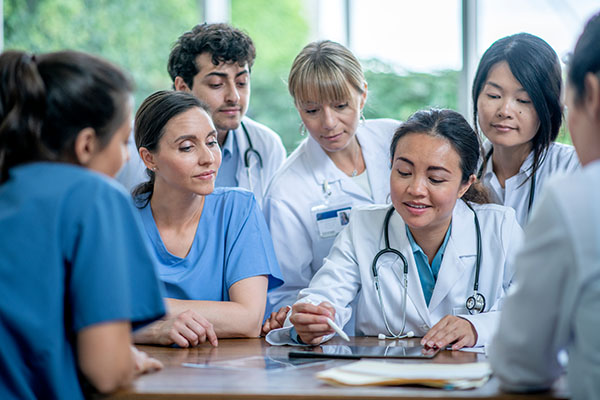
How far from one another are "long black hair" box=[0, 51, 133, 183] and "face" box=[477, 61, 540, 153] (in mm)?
1412

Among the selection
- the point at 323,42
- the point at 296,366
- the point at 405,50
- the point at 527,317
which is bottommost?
the point at 296,366

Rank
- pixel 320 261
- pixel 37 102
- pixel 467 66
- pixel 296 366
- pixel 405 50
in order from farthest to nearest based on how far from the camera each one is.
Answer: pixel 405 50
pixel 467 66
pixel 320 261
pixel 296 366
pixel 37 102

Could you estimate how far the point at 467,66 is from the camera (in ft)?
13.9

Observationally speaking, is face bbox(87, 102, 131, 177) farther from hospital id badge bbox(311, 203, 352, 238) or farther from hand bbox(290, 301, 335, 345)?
hospital id badge bbox(311, 203, 352, 238)

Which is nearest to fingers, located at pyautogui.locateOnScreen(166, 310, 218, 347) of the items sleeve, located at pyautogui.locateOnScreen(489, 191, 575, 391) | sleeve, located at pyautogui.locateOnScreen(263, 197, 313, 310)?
sleeve, located at pyautogui.locateOnScreen(263, 197, 313, 310)

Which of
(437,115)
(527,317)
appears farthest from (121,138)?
(437,115)

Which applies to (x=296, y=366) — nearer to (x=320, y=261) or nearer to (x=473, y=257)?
(x=473, y=257)

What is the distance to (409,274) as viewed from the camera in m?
1.93

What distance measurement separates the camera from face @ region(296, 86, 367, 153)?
241 centimetres

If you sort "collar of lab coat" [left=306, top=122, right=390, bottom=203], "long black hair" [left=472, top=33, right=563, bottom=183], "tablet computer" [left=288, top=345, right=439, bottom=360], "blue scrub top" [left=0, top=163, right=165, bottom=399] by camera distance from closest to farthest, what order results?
"blue scrub top" [left=0, top=163, right=165, bottom=399], "tablet computer" [left=288, top=345, right=439, bottom=360], "long black hair" [left=472, top=33, right=563, bottom=183], "collar of lab coat" [left=306, top=122, right=390, bottom=203]

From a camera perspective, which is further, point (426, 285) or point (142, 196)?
point (142, 196)

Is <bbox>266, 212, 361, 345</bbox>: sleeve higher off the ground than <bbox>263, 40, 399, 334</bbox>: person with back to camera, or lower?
lower

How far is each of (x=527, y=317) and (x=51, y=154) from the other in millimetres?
908

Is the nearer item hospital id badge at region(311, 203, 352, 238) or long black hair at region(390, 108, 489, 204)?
long black hair at region(390, 108, 489, 204)
